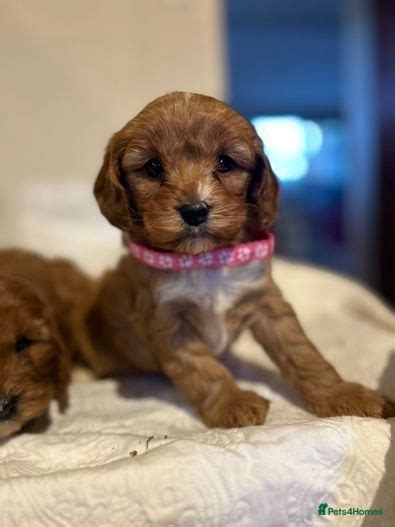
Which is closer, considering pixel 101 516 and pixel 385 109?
pixel 101 516

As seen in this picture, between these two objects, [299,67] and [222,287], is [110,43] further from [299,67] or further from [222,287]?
[299,67]

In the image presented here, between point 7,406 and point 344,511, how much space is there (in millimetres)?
827

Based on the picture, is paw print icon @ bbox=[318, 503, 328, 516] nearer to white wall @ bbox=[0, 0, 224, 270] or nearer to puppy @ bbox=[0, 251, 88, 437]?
puppy @ bbox=[0, 251, 88, 437]

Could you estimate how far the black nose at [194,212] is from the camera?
4.42 ft

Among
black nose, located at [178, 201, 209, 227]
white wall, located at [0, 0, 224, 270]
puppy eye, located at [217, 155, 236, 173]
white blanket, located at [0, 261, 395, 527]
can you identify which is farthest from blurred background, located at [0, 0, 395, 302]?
white blanket, located at [0, 261, 395, 527]

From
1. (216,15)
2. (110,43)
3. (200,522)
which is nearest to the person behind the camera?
(200,522)

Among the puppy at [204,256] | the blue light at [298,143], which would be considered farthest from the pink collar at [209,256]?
the blue light at [298,143]

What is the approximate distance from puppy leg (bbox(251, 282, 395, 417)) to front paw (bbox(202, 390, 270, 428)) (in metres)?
0.13

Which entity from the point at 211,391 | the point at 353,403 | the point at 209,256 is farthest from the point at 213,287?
the point at 353,403

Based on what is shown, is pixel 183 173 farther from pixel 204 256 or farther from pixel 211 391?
pixel 211 391

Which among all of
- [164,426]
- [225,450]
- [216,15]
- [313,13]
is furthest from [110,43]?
[313,13]

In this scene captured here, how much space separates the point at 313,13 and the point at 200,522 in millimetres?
6368

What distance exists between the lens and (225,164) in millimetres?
1483

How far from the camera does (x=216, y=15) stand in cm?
369
